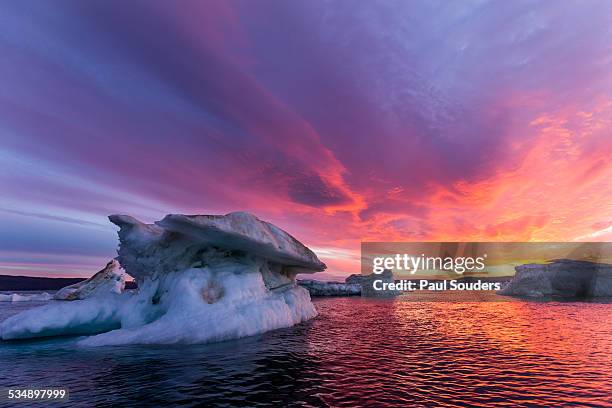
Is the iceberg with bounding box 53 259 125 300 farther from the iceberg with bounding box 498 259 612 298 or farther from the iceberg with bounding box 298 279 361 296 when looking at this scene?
the iceberg with bounding box 498 259 612 298

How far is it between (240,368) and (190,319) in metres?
6.61

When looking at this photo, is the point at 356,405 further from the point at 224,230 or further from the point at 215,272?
the point at 215,272

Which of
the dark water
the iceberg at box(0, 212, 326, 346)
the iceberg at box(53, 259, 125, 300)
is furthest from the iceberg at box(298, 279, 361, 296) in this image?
the dark water

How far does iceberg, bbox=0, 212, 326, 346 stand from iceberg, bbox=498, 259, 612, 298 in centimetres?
8158

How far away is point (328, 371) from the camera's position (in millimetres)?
13180

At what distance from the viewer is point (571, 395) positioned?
422 inches

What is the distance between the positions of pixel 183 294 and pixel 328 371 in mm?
10510

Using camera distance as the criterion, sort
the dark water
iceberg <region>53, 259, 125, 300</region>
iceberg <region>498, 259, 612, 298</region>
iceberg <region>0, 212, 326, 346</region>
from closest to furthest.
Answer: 1. the dark water
2. iceberg <region>0, 212, 326, 346</region>
3. iceberg <region>53, 259, 125, 300</region>
4. iceberg <region>498, 259, 612, 298</region>

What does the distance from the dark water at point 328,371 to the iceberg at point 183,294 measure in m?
1.32

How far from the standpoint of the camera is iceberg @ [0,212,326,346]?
1892 cm

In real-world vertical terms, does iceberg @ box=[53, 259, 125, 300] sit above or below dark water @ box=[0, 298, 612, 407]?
above

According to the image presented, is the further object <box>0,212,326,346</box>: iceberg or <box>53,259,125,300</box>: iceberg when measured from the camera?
<box>53,259,125,300</box>: iceberg

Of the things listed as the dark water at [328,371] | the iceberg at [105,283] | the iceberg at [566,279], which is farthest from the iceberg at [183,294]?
the iceberg at [566,279]

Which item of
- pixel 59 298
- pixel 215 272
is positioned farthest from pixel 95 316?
pixel 59 298
